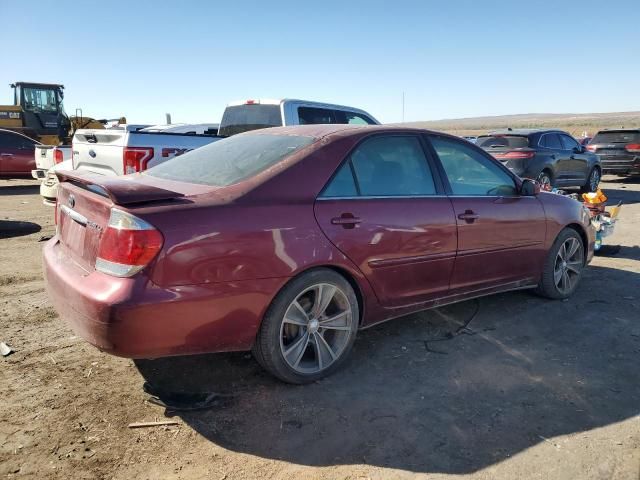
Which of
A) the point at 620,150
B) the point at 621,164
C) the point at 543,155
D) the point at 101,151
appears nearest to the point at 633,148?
the point at 620,150

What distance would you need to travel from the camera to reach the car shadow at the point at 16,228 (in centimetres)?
754

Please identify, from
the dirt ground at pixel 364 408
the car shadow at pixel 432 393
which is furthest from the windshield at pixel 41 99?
the car shadow at pixel 432 393

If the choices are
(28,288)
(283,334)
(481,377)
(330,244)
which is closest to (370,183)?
(330,244)

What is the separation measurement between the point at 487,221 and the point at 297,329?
1888 mm

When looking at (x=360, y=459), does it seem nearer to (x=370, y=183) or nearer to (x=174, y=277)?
(x=174, y=277)

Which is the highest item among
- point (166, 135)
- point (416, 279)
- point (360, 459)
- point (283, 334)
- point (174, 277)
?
point (166, 135)

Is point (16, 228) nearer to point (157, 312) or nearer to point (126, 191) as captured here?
point (126, 191)

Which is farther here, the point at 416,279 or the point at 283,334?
the point at 416,279

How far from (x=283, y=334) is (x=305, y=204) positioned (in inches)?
33.5

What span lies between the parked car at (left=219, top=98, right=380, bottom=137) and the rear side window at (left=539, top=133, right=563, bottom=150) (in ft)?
18.7

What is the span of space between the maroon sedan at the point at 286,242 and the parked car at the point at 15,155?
12.5 metres

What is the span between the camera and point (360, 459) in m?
2.57

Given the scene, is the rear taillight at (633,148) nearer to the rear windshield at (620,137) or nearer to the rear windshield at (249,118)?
the rear windshield at (620,137)

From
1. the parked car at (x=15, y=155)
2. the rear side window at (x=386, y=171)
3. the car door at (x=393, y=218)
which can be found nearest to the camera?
the car door at (x=393, y=218)
